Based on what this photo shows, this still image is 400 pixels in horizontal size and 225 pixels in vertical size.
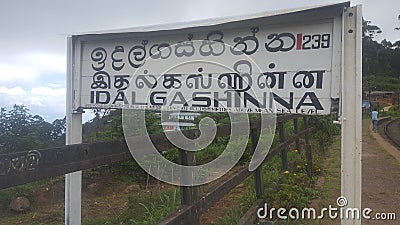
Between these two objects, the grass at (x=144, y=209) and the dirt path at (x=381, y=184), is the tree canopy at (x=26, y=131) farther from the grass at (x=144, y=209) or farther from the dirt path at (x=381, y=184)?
the dirt path at (x=381, y=184)

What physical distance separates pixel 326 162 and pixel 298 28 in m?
4.91

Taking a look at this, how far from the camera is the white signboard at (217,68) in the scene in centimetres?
215

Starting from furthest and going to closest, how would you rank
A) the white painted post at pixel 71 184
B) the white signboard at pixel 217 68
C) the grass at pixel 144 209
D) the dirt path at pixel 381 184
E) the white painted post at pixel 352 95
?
the dirt path at pixel 381 184 → the grass at pixel 144 209 → the white painted post at pixel 71 184 → the white signboard at pixel 217 68 → the white painted post at pixel 352 95

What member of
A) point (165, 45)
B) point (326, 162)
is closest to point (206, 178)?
point (165, 45)

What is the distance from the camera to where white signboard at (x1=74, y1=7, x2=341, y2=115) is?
7.07 feet

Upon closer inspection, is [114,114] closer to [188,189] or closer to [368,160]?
[188,189]

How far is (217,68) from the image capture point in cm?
240

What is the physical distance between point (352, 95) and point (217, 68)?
82 cm

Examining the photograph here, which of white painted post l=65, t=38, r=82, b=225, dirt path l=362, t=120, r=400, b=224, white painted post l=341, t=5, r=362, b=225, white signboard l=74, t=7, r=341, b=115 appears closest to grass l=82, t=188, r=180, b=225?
white painted post l=65, t=38, r=82, b=225

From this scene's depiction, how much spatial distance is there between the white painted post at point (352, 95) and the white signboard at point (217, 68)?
5cm

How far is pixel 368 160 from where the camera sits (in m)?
8.34

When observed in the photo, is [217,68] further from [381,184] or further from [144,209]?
[381,184]

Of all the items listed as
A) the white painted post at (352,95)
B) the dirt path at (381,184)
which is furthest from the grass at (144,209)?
the dirt path at (381,184)

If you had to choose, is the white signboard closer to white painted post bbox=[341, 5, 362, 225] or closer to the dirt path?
white painted post bbox=[341, 5, 362, 225]
